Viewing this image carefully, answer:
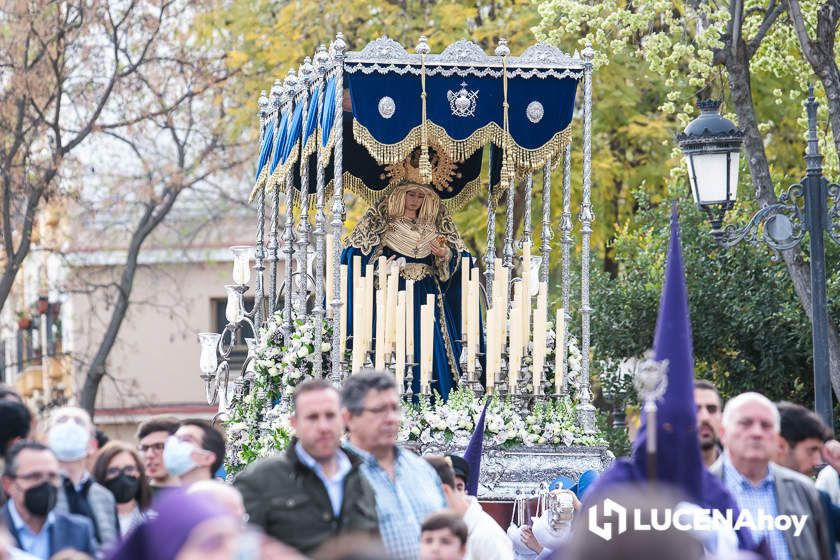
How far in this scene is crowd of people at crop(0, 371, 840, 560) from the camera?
757cm

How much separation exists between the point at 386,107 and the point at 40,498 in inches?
288

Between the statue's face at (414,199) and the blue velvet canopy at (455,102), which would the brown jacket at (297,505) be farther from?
Answer: the statue's face at (414,199)

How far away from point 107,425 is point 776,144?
1702cm

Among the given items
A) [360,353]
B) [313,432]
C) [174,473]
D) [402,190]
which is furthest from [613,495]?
[402,190]

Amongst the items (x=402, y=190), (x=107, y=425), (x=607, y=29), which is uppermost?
(x=607, y=29)

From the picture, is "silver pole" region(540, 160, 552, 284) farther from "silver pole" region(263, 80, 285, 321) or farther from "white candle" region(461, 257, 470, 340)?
"silver pole" region(263, 80, 285, 321)

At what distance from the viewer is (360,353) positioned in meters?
14.6

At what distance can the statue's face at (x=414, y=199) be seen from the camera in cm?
1617

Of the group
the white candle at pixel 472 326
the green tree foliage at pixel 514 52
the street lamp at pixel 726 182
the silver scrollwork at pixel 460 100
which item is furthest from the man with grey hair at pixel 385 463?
the green tree foliage at pixel 514 52

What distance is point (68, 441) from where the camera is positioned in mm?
8492

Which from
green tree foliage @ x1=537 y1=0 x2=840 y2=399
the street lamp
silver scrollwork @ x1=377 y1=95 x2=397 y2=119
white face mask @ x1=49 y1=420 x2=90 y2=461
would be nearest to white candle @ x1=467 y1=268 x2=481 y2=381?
silver scrollwork @ x1=377 y1=95 x2=397 y2=119

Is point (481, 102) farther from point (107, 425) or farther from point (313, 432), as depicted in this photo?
point (107, 425)

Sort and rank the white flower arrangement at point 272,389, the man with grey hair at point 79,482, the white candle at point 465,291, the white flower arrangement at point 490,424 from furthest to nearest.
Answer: the white candle at point 465,291 → the white flower arrangement at point 272,389 → the white flower arrangement at point 490,424 → the man with grey hair at point 79,482

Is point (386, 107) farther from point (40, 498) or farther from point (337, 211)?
point (40, 498)
